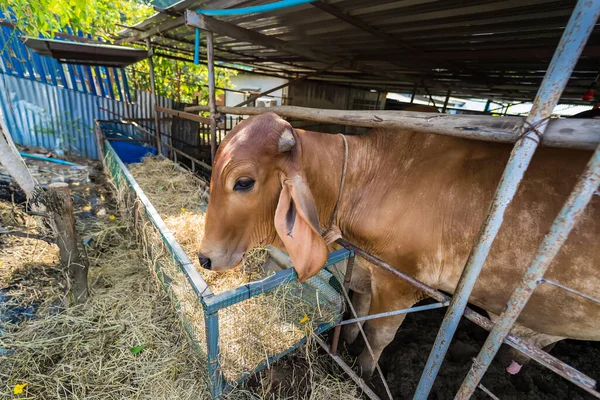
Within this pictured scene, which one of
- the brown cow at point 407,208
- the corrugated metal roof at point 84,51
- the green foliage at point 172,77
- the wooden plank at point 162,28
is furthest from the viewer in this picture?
the green foliage at point 172,77

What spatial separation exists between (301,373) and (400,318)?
102cm

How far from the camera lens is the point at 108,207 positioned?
5.21m

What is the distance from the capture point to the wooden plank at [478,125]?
0.90m

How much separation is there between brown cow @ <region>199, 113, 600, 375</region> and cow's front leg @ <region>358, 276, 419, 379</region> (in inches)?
0.5

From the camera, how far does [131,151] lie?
22.0 ft

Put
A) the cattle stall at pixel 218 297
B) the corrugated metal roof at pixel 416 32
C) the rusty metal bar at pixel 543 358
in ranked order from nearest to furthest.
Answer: the rusty metal bar at pixel 543 358
the cattle stall at pixel 218 297
the corrugated metal roof at pixel 416 32

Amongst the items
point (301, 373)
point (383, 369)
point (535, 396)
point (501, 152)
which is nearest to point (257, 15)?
point (501, 152)

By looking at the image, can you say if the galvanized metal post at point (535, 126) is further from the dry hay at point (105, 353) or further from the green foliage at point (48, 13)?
the green foliage at point (48, 13)

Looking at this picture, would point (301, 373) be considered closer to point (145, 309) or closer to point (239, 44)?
point (145, 309)

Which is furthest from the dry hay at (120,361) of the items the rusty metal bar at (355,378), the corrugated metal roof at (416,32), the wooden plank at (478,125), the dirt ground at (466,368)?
the corrugated metal roof at (416,32)

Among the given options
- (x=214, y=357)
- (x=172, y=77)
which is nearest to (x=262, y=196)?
(x=214, y=357)

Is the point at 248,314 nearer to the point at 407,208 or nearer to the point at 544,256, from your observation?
the point at 407,208

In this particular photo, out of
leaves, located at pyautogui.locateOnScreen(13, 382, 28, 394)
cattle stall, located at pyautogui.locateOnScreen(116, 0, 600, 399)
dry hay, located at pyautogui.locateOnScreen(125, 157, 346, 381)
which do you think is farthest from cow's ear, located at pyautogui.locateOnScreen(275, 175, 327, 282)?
leaves, located at pyautogui.locateOnScreen(13, 382, 28, 394)

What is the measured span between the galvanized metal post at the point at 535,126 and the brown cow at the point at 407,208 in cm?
56
